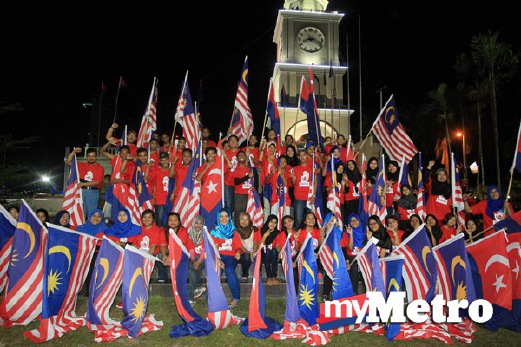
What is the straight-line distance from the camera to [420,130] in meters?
31.2

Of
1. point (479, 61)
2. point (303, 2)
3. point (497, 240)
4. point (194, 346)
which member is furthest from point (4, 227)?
point (303, 2)

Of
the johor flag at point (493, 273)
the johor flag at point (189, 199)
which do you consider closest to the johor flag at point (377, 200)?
the johor flag at point (493, 273)

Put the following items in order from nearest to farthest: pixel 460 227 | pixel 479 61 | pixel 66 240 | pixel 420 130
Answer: pixel 66 240
pixel 460 227
pixel 479 61
pixel 420 130

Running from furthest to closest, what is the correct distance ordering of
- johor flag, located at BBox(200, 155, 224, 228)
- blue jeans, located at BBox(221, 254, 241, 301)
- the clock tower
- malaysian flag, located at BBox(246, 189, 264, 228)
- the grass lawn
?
the clock tower, malaysian flag, located at BBox(246, 189, 264, 228), johor flag, located at BBox(200, 155, 224, 228), blue jeans, located at BBox(221, 254, 241, 301), the grass lawn

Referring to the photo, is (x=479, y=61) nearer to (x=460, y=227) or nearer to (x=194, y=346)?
(x=460, y=227)

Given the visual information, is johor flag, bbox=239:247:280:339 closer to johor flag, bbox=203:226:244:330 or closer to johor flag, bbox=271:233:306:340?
johor flag, bbox=271:233:306:340

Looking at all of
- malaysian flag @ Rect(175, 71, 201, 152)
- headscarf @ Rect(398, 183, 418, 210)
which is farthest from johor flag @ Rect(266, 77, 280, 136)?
headscarf @ Rect(398, 183, 418, 210)

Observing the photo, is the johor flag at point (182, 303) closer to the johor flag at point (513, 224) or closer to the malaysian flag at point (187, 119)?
the malaysian flag at point (187, 119)

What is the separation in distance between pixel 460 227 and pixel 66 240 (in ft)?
23.9

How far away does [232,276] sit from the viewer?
7004mm

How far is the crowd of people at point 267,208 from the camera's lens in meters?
7.39

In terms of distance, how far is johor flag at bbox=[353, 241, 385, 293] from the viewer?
19.0 feet

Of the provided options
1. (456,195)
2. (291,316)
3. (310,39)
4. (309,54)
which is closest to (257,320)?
(291,316)

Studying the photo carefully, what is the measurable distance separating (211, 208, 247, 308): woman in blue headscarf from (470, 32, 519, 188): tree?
62.9 feet
